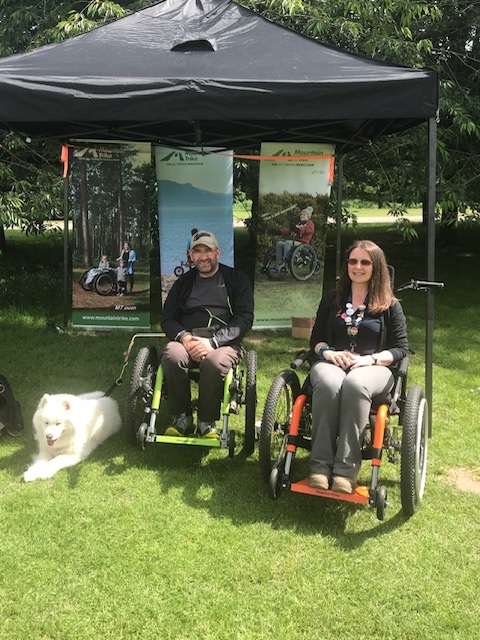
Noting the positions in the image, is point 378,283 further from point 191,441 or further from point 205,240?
point 191,441

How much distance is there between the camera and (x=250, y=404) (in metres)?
3.20

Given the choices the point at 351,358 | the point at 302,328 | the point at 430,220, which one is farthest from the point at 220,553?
the point at 302,328

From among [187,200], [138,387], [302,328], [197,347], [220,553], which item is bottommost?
[220,553]

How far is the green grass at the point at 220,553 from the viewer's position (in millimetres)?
2115

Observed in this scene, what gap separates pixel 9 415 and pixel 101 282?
253cm

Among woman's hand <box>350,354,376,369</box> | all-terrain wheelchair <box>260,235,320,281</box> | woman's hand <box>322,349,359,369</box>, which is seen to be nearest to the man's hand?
woman's hand <box>322,349,359,369</box>

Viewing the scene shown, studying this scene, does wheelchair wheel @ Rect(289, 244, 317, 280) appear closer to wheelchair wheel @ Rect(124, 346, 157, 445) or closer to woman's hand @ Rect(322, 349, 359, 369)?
wheelchair wheel @ Rect(124, 346, 157, 445)

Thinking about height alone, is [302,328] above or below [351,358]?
below

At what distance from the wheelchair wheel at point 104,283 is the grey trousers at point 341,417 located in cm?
360

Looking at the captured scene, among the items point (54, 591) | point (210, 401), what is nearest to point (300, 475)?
point (210, 401)

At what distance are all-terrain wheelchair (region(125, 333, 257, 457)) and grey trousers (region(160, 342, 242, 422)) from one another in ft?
0.14

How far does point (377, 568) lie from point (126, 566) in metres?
1.03

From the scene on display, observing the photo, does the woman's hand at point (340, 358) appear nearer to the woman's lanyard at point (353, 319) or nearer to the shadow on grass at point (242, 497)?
the woman's lanyard at point (353, 319)

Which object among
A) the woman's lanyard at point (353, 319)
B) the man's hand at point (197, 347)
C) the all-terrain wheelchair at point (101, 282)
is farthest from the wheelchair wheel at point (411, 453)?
the all-terrain wheelchair at point (101, 282)
